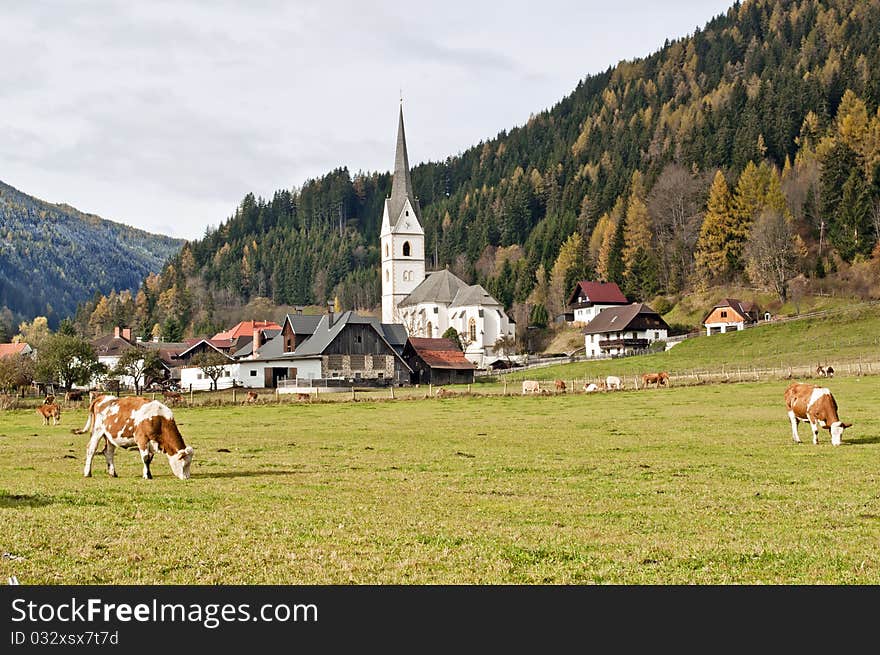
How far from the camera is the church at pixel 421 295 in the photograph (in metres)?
126

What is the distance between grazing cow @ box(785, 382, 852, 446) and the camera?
23.7 m

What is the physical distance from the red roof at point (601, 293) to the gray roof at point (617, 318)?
27.4ft

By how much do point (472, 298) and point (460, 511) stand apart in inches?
4500

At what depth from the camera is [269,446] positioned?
26.0 m

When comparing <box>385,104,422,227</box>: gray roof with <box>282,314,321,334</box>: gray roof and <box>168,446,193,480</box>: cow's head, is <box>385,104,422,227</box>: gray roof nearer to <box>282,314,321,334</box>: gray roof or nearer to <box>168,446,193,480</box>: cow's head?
<box>282,314,321,334</box>: gray roof

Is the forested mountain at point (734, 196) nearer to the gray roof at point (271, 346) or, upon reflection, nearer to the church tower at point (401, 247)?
the church tower at point (401, 247)

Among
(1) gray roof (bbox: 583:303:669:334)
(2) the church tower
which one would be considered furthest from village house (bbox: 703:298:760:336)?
(2) the church tower

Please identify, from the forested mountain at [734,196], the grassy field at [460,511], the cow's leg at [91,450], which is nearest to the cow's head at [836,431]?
the grassy field at [460,511]

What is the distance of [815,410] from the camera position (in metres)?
24.2

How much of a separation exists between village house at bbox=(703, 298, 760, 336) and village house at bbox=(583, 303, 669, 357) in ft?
19.0

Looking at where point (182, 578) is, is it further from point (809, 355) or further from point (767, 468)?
point (809, 355)
